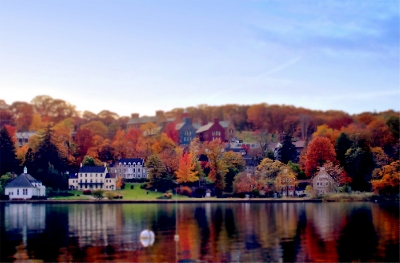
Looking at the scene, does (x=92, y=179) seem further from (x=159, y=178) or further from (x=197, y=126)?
(x=197, y=126)

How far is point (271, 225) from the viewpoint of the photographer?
23703mm

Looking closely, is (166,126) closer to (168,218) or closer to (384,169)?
(384,169)

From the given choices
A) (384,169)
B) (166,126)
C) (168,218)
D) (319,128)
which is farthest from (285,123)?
(168,218)

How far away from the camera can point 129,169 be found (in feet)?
136

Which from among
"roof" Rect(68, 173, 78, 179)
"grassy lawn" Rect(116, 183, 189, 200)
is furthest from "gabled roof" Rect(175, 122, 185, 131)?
"roof" Rect(68, 173, 78, 179)

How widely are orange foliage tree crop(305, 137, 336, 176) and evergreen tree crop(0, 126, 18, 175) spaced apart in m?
20.2

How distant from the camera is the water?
56.1 feet

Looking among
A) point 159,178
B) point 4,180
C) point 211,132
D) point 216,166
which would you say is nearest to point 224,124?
point 211,132

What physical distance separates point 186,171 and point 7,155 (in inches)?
509

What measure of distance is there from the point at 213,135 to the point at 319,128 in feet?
32.8

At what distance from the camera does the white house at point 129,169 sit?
1596 inches

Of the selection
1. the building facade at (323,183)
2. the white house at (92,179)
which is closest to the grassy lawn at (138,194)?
the white house at (92,179)

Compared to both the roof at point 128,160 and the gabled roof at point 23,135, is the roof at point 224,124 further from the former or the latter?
the gabled roof at point 23,135

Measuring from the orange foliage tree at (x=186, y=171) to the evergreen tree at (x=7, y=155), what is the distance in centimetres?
1164
